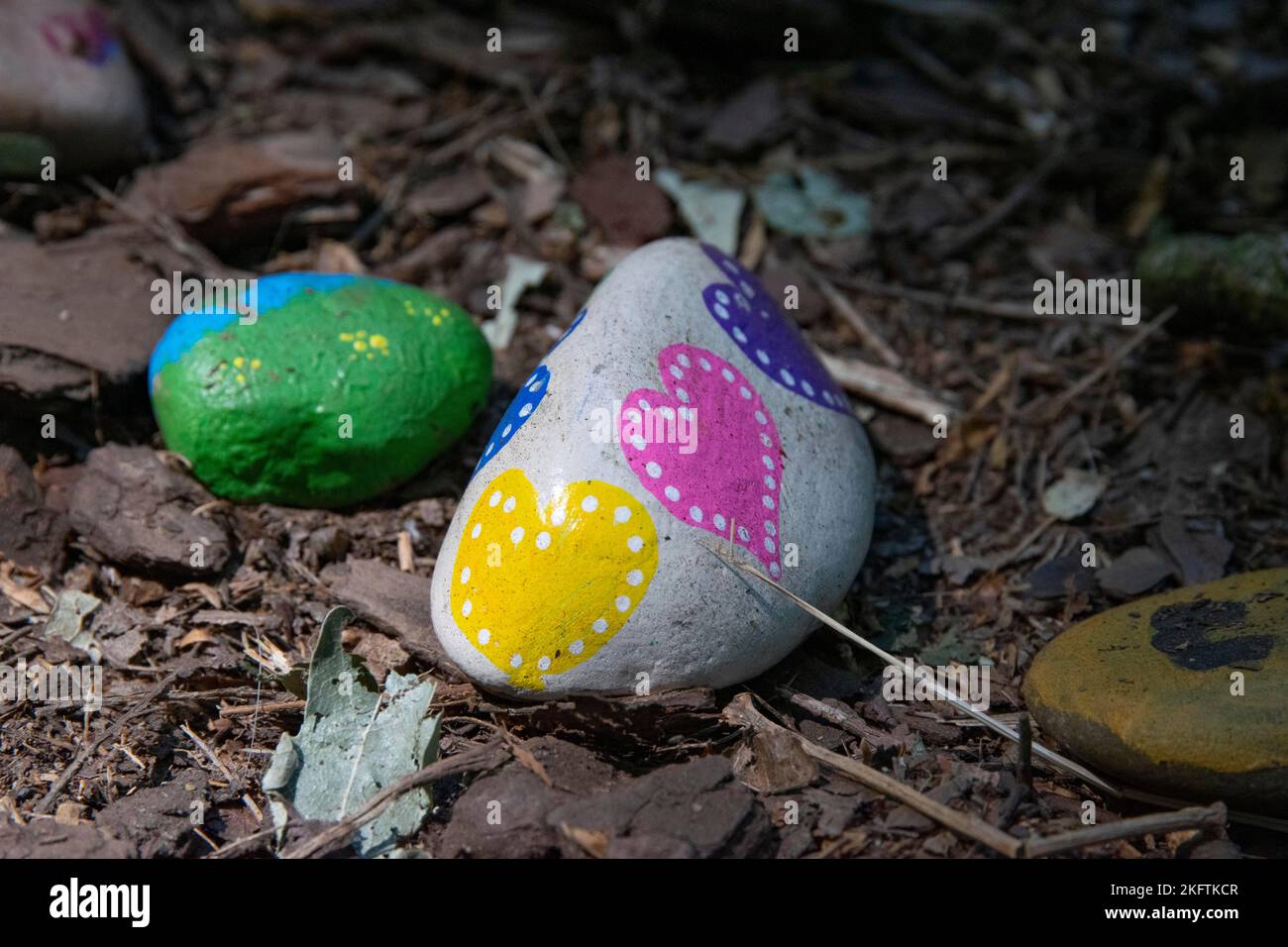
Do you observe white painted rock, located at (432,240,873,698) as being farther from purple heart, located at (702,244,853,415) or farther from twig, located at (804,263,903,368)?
twig, located at (804,263,903,368)

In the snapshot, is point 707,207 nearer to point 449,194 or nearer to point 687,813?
point 449,194

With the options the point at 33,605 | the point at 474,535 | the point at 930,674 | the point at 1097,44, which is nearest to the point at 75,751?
the point at 33,605

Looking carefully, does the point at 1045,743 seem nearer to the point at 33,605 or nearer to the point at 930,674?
the point at 930,674

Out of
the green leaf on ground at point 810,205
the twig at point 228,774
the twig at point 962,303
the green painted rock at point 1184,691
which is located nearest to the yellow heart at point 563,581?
the twig at point 228,774

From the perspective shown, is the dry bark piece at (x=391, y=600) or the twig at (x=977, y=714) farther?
the dry bark piece at (x=391, y=600)

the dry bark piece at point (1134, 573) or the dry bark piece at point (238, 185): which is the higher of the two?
the dry bark piece at point (238, 185)
